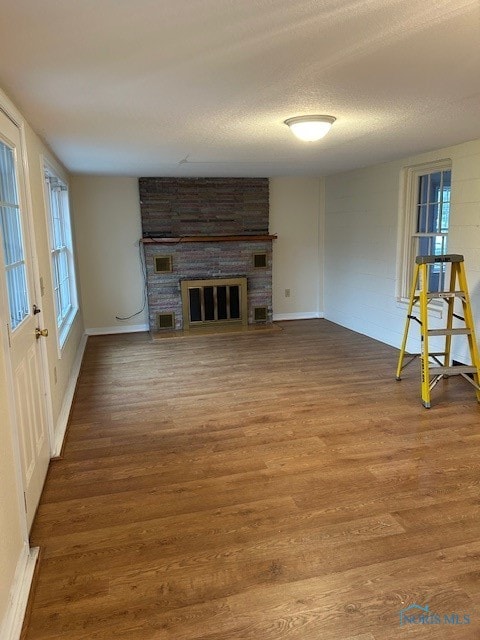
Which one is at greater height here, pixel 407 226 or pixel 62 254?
pixel 407 226

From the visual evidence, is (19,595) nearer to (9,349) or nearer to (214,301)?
(9,349)

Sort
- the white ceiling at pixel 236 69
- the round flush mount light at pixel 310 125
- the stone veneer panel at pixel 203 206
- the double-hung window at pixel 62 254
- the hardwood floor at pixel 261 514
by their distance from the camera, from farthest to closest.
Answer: the stone veneer panel at pixel 203 206 < the double-hung window at pixel 62 254 < the round flush mount light at pixel 310 125 < the hardwood floor at pixel 261 514 < the white ceiling at pixel 236 69

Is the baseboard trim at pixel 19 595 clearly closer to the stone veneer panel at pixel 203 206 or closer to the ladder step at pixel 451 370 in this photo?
the ladder step at pixel 451 370

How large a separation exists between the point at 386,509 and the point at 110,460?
66.0 inches

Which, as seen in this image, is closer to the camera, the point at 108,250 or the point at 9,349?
the point at 9,349

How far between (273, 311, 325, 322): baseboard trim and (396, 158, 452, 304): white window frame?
207 cm

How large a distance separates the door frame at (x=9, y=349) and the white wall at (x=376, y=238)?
360 centimetres

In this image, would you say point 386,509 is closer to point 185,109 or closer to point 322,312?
point 185,109

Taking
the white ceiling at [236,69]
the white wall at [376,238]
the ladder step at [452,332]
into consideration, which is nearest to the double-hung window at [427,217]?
the white wall at [376,238]

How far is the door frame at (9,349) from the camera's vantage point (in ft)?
6.41

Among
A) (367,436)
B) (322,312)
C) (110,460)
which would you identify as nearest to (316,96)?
(367,436)

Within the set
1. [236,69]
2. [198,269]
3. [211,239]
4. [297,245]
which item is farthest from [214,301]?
[236,69]

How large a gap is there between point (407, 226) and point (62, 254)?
3.78 metres

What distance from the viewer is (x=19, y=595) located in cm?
177
